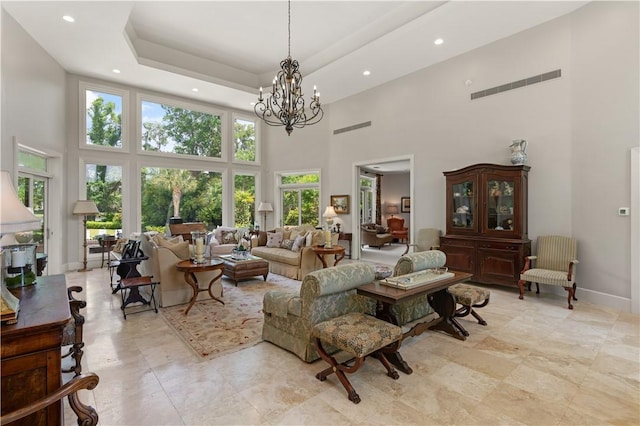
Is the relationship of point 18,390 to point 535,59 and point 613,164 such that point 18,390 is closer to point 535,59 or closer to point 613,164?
point 613,164

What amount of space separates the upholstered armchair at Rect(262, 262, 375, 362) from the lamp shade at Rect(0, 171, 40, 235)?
198 cm

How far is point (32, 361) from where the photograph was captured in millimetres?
1423

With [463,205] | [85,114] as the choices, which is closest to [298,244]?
[463,205]

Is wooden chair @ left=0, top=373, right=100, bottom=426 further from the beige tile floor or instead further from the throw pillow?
the throw pillow

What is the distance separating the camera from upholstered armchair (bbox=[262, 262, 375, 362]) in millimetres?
2738

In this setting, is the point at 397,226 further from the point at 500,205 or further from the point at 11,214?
the point at 11,214

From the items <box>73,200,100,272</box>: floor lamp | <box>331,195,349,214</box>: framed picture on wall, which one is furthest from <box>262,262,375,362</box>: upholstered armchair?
<box>73,200,100,272</box>: floor lamp

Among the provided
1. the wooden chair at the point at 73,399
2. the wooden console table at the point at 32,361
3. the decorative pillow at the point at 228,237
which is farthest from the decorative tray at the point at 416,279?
the decorative pillow at the point at 228,237

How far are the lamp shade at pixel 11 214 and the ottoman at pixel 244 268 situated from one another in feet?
12.8

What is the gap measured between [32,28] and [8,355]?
6.32 m

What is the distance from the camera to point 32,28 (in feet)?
16.7

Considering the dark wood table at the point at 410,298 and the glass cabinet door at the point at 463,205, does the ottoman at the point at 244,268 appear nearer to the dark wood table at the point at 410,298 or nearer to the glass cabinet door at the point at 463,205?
the dark wood table at the point at 410,298

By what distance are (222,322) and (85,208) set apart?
534 cm

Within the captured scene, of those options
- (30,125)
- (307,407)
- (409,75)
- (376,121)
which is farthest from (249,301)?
(409,75)
